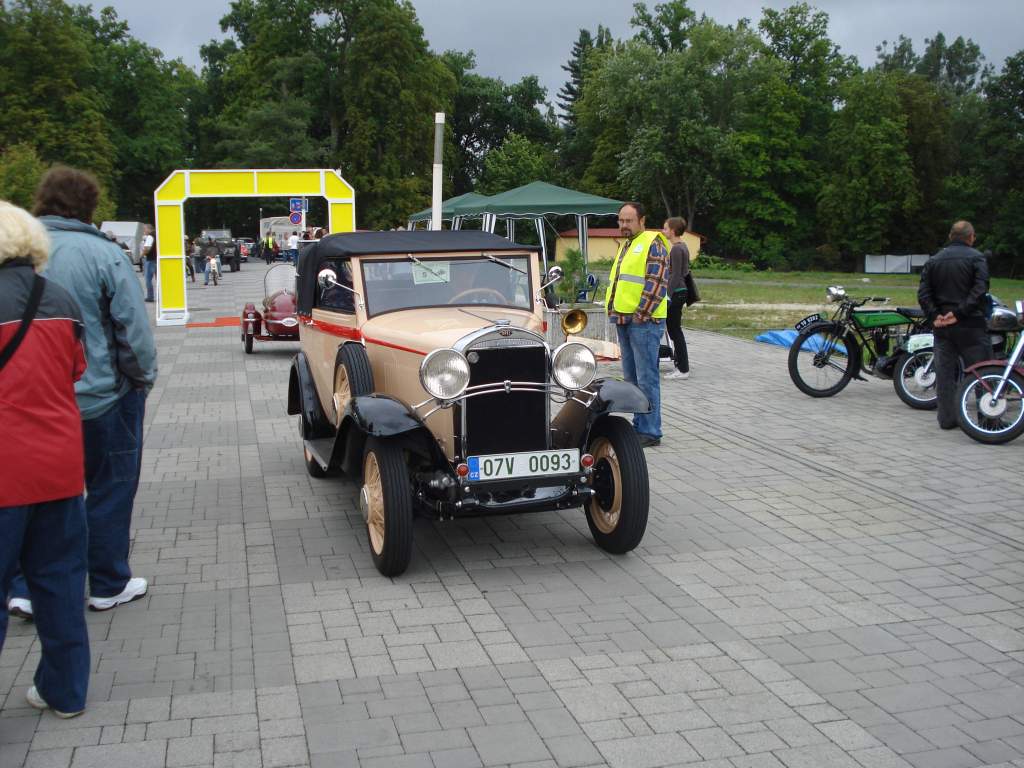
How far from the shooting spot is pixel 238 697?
4219 millimetres

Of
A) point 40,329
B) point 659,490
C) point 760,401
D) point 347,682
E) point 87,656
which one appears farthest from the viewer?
point 760,401

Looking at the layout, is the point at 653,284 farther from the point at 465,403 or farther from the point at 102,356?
the point at 102,356

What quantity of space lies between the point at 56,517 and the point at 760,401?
8822mm

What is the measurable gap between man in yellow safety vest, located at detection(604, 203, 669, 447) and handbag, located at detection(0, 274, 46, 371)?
17.8 feet

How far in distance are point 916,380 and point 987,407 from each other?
5.85 feet

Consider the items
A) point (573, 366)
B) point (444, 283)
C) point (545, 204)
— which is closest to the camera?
point (573, 366)

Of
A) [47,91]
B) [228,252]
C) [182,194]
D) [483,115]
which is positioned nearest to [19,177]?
[182,194]

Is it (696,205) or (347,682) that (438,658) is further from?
(696,205)

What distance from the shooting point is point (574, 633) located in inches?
194

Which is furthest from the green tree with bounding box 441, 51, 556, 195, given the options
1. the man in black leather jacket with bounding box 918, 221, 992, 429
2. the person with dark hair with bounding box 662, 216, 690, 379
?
the man in black leather jacket with bounding box 918, 221, 992, 429

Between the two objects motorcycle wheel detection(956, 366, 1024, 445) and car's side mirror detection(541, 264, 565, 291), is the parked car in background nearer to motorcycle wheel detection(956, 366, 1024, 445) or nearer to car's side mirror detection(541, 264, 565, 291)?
motorcycle wheel detection(956, 366, 1024, 445)

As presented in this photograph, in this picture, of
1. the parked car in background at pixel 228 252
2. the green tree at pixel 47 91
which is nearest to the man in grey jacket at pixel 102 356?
the parked car in background at pixel 228 252

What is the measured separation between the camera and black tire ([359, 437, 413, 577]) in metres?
5.51

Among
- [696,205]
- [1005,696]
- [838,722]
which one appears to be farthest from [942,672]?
[696,205]
